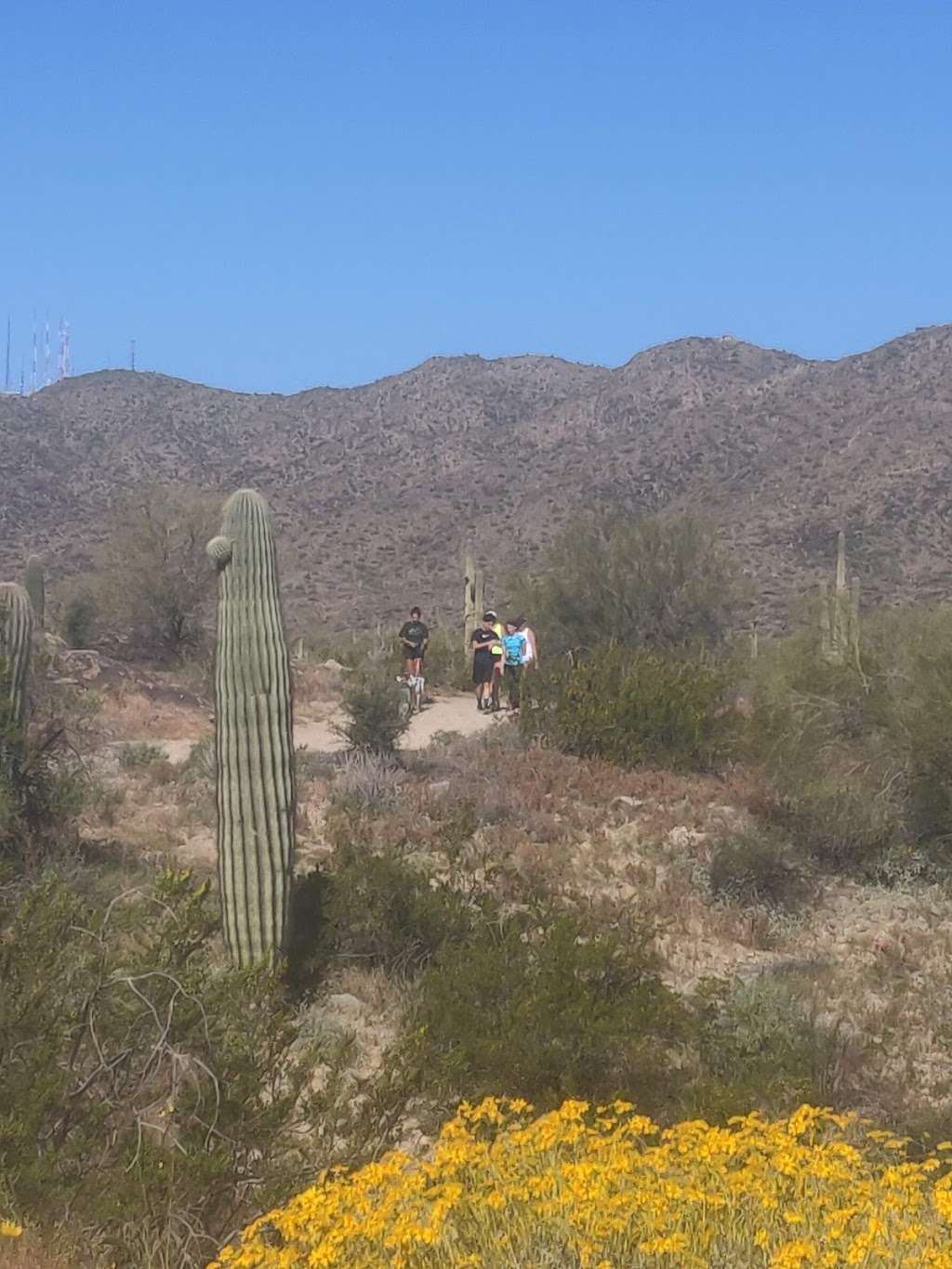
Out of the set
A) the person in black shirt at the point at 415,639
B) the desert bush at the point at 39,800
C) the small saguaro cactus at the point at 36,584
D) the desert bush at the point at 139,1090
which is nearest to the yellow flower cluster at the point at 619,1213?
the desert bush at the point at 139,1090

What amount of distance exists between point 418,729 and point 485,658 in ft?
6.19

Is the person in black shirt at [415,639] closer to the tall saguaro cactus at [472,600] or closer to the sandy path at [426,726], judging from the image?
the sandy path at [426,726]

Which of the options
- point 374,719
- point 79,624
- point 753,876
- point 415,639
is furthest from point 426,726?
point 79,624

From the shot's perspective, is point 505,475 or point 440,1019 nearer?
point 440,1019

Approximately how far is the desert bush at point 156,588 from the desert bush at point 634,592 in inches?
258

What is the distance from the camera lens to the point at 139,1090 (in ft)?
14.8

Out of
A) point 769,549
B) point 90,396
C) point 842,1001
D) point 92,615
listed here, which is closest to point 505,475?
point 769,549

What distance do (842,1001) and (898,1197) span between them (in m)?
5.19

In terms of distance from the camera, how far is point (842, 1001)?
8508mm

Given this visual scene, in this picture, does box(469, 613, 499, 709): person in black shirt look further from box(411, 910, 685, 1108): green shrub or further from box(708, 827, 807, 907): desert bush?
box(411, 910, 685, 1108): green shrub

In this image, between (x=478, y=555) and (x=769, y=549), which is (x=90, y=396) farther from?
(x=769, y=549)

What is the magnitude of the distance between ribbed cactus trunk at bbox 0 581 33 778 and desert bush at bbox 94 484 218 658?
16.7 meters

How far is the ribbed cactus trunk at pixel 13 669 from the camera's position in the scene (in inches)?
400

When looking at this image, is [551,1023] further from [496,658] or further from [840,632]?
[496,658]
